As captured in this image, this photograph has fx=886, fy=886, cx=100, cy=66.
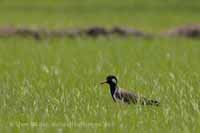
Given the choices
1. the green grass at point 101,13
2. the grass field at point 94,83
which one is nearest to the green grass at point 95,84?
the grass field at point 94,83

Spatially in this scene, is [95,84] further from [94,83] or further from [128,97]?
[128,97]

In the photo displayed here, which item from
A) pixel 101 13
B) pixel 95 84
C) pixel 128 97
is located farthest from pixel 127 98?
pixel 101 13

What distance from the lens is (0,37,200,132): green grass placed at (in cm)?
996

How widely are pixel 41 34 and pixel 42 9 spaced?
47.5 feet

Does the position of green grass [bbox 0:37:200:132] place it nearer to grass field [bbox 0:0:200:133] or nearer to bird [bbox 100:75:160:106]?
grass field [bbox 0:0:200:133]

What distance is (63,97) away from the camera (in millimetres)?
11930

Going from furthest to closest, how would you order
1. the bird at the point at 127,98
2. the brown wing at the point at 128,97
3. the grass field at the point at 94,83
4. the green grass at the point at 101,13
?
the green grass at the point at 101,13, the brown wing at the point at 128,97, the bird at the point at 127,98, the grass field at the point at 94,83

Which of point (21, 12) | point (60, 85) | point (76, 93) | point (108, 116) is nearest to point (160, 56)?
point (60, 85)

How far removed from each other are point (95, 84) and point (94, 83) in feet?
0.62

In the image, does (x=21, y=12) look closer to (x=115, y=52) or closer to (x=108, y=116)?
(x=115, y=52)

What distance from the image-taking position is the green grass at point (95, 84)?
996cm

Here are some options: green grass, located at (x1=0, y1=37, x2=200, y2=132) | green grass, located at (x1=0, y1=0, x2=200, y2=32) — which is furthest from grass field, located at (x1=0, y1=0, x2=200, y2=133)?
green grass, located at (x1=0, y1=0, x2=200, y2=32)

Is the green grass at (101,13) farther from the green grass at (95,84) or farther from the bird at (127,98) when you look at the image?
the bird at (127,98)

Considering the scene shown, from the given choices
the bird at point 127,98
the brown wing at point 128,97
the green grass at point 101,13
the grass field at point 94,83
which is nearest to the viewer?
the grass field at point 94,83
